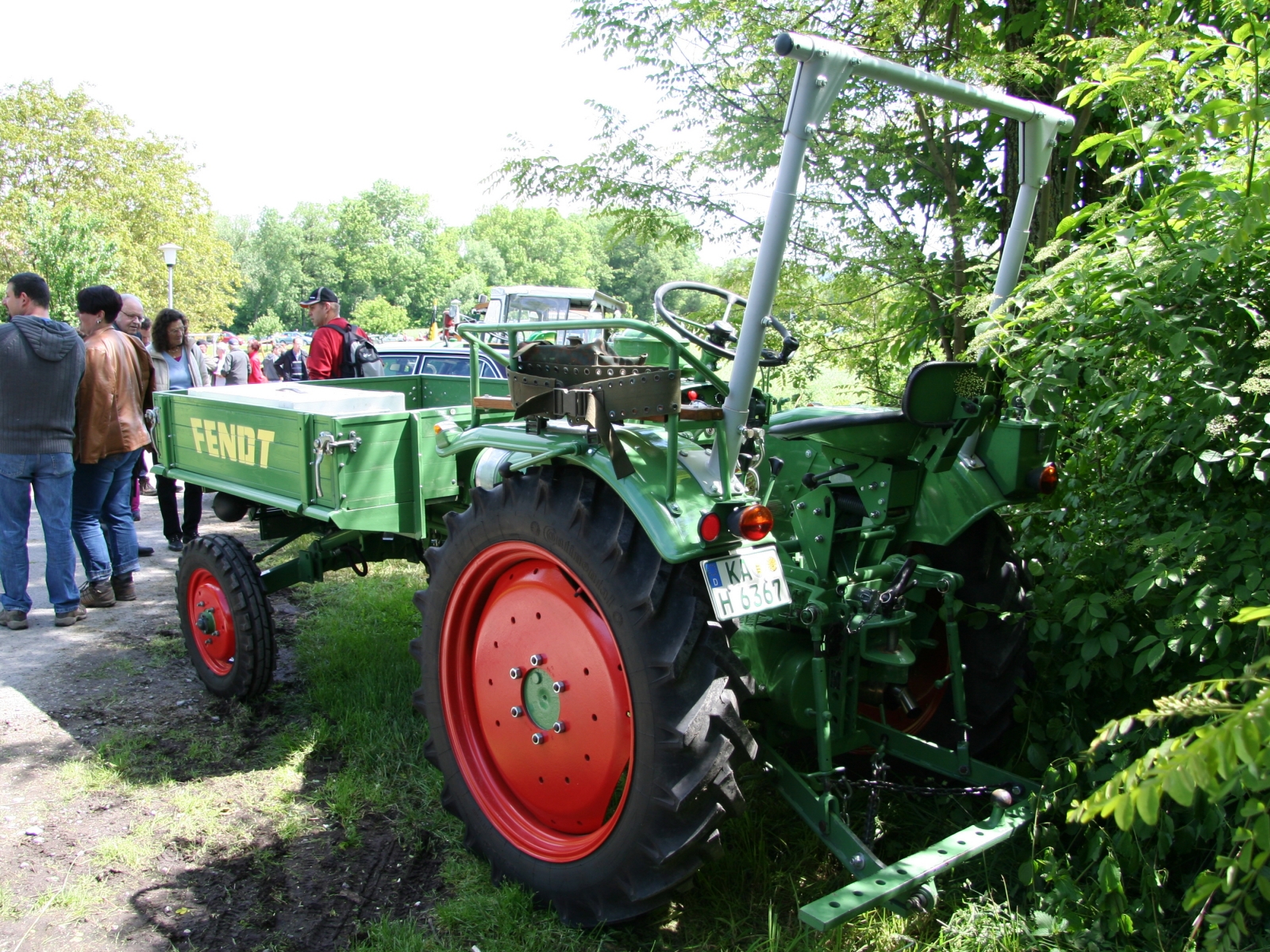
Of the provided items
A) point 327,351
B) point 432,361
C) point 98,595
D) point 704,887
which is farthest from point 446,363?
point 704,887

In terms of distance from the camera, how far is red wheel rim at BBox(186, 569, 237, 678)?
4.07 meters

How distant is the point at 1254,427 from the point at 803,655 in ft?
4.47

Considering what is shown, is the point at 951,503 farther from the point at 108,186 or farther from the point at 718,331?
the point at 108,186

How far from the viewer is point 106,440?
5348 mm

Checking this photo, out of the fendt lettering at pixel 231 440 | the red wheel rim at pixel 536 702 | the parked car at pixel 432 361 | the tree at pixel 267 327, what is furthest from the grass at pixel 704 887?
the tree at pixel 267 327

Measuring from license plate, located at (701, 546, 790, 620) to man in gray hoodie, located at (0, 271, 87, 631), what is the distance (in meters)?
4.44

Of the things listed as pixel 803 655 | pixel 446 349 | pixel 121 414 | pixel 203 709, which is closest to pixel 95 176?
pixel 446 349

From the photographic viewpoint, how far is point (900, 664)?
2650mm

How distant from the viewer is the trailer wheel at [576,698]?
2.25 m

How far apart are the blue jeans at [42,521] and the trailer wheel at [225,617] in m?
1.35

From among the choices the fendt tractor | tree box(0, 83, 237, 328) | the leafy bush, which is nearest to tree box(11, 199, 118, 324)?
tree box(0, 83, 237, 328)

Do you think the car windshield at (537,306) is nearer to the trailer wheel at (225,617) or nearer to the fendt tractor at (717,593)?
the trailer wheel at (225,617)

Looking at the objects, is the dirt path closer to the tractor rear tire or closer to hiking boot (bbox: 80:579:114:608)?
hiking boot (bbox: 80:579:114:608)

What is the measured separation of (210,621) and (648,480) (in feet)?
8.81
